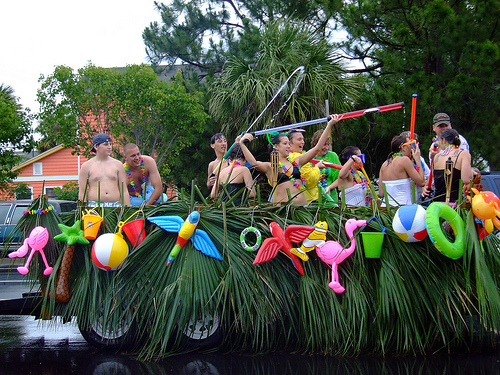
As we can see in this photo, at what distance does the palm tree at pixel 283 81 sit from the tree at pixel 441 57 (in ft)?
2.96

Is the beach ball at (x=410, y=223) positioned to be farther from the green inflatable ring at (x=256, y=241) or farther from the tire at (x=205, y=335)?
the tire at (x=205, y=335)

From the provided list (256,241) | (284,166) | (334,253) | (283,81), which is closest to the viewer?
(334,253)

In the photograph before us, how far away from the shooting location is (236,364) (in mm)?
4328

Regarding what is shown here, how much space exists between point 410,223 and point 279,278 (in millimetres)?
1072

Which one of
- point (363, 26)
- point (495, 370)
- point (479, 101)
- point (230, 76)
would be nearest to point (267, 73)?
point (230, 76)

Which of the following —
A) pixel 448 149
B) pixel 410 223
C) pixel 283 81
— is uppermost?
pixel 283 81

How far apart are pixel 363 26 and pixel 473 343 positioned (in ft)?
30.0

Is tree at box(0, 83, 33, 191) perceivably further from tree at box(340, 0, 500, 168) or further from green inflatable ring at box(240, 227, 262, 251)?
green inflatable ring at box(240, 227, 262, 251)

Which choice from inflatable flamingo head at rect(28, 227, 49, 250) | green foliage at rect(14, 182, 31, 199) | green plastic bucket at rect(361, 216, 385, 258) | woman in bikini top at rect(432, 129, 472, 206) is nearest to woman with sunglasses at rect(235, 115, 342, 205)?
woman in bikini top at rect(432, 129, 472, 206)

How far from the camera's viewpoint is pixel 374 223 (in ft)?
14.5

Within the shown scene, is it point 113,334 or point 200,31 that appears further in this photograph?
point 200,31

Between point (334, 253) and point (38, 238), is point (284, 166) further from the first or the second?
point (38, 238)

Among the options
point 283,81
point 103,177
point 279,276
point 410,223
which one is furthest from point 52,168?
point 410,223

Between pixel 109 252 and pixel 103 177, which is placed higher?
pixel 103 177
